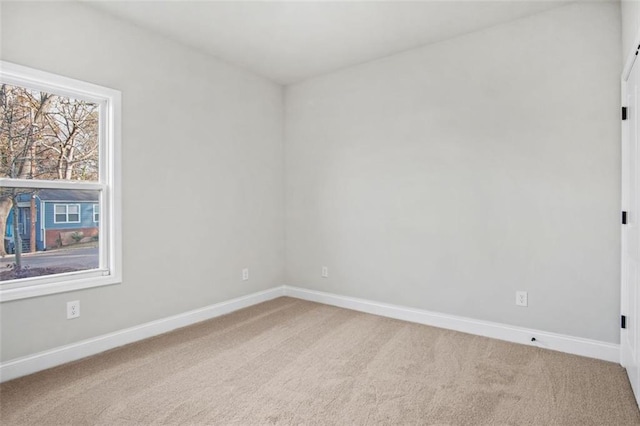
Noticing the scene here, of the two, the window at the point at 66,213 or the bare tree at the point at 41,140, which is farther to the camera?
the window at the point at 66,213

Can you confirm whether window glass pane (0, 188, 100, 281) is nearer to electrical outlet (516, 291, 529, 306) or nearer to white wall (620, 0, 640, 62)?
electrical outlet (516, 291, 529, 306)

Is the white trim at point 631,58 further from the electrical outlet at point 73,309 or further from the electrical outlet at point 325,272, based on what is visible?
the electrical outlet at point 73,309

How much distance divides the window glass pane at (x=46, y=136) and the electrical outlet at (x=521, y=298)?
3.56 meters

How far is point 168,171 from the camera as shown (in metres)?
3.22

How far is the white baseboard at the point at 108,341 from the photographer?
2349 mm

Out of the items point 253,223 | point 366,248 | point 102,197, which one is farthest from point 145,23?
point 366,248

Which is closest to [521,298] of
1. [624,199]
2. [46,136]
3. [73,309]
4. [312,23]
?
[624,199]

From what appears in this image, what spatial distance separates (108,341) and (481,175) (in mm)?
3357

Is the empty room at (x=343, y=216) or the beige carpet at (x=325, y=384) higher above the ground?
the empty room at (x=343, y=216)

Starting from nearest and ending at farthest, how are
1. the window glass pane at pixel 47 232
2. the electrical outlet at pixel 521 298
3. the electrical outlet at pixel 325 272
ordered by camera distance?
the window glass pane at pixel 47 232
the electrical outlet at pixel 521 298
the electrical outlet at pixel 325 272

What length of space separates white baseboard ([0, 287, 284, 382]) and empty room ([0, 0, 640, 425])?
0.01m

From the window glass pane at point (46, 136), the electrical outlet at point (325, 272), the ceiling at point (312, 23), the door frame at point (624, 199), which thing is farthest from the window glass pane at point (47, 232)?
the door frame at point (624, 199)

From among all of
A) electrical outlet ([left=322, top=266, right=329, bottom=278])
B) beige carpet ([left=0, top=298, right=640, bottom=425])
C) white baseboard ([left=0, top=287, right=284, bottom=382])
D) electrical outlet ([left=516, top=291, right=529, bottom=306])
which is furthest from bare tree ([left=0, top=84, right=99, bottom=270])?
electrical outlet ([left=516, top=291, right=529, bottom=306])

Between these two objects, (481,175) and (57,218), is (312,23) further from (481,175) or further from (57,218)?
(57,218)
